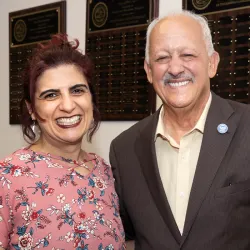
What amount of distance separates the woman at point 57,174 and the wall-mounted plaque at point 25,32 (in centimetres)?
128

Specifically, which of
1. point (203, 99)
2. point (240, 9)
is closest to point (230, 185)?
point (203, 99)

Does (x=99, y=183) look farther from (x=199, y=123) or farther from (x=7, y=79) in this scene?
(x=7, y=79)

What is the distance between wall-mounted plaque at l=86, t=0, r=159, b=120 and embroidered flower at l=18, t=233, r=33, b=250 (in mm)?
1130

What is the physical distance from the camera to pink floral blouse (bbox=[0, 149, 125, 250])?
1.45 metres

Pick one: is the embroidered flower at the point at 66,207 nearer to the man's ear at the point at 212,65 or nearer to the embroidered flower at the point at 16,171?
the embroidered flower at the point at 16,171

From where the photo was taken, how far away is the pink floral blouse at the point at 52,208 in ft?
4.75

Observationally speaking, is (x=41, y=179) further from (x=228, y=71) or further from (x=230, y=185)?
(x=228, y=71)

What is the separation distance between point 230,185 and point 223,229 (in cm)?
15

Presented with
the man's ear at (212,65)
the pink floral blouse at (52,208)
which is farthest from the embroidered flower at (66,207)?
the man's ear at (212,65)

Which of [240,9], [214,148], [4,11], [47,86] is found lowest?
[214,148]

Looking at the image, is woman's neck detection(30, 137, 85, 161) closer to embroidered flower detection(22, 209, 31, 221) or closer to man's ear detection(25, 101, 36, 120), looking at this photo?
man's ear detection(25, 101, 36, 120)

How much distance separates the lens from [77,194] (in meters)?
1.57

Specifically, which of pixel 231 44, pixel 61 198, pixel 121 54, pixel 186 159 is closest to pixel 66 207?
pixel 61 198

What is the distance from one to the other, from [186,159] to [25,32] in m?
1.96
